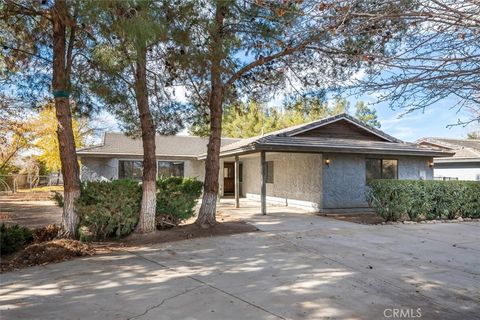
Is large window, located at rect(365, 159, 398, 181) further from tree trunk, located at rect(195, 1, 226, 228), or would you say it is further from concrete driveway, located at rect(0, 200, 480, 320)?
tree trunk, located at rect(195, 1, 226, 228)

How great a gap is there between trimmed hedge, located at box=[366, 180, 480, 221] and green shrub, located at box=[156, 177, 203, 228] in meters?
5.70

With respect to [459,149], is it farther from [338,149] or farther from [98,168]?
[98,168]

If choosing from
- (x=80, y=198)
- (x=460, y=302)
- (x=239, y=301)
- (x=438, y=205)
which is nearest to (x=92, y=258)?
(x=80, y=198)

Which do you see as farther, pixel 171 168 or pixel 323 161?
pixel 171 168

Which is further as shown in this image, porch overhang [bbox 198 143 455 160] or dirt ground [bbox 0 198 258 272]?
porch overhang [bbox 198 143 455 160]

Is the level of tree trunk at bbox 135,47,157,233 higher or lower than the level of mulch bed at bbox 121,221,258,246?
higher

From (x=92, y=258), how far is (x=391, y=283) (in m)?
5.10

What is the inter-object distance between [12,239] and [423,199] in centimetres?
1134

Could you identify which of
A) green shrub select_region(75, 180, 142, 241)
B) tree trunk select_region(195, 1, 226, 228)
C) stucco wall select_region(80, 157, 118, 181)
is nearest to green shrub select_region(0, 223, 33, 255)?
green shrub select_region(75, 180, 142, 241)

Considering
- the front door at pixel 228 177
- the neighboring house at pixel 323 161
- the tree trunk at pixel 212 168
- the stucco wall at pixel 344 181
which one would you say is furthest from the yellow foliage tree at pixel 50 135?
the stucco wall at pixel 344 181

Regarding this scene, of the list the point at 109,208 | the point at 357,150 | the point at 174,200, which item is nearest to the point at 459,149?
the point at 357,150

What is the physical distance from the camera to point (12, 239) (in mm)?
7254

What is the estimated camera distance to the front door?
23.2 meters

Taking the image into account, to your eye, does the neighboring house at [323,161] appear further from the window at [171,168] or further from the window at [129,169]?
the window at [171,168]
